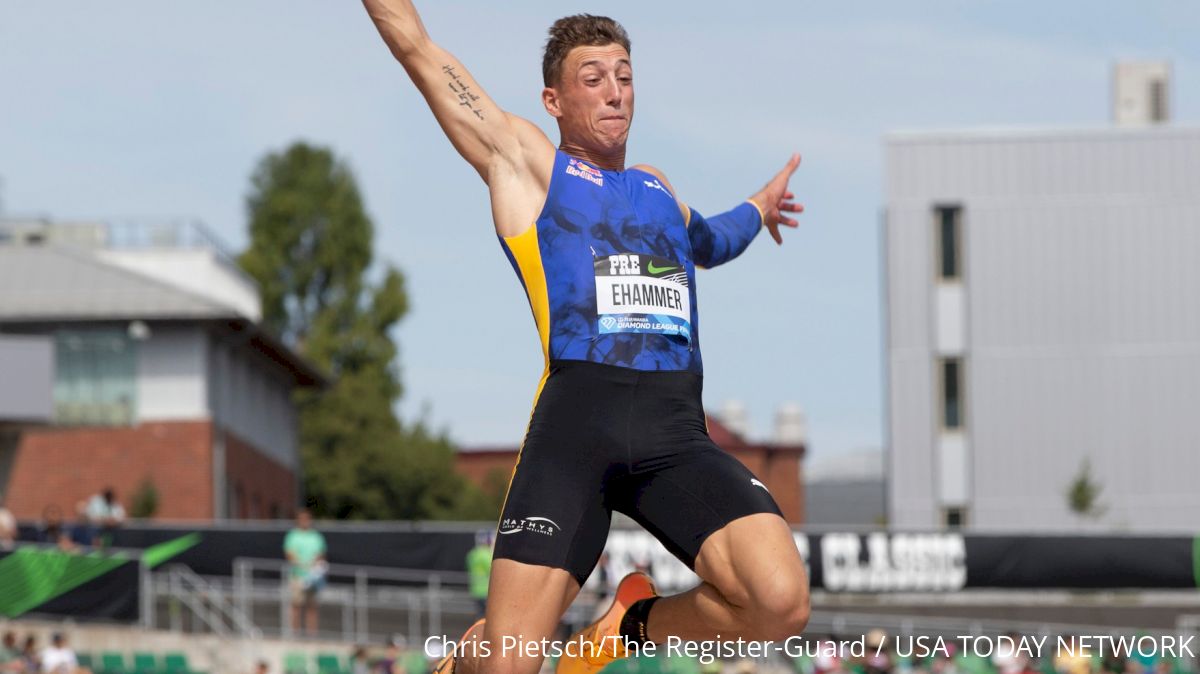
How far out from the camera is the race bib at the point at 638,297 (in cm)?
817

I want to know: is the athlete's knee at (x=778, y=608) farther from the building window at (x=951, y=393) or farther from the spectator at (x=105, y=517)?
the building window at (x=951, y=393)

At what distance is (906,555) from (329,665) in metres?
11.9

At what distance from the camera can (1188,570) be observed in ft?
112

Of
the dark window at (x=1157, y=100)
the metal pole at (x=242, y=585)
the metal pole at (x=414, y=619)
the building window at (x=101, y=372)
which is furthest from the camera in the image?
the dark window at (x=1157, y=100)

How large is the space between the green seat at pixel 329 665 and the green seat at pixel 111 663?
280cm

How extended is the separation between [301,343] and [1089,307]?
123ft

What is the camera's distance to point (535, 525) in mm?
8039

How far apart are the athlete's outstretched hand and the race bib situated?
150 cm

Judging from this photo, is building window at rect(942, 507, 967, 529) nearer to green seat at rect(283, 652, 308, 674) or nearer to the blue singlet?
green seat at rect(283, 652, 308, 674)

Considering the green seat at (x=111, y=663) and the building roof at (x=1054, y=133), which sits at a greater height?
the building roof at (x=1054, y=133)

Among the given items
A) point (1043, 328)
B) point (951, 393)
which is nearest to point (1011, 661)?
point (951, 393)

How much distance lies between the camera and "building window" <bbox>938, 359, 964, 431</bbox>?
175 feet

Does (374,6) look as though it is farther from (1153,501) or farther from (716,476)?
(1153,501)

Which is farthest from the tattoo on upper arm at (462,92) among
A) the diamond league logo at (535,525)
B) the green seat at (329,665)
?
the green seat at (329,665)
